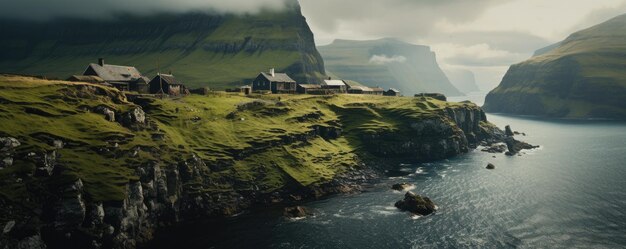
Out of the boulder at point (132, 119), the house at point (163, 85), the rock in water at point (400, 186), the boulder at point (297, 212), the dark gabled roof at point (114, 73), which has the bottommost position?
the boulder at point (297, 212)

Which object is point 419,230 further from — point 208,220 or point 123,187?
point 123,187

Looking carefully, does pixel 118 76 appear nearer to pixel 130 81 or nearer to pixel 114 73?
pixel 114 73

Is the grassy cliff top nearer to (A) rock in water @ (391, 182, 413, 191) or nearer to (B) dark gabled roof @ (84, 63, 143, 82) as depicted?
(A) rock in water @ (391, 182, 413, 191)

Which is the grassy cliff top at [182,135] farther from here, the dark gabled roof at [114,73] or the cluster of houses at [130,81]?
the dark gabled roof at [114,73]

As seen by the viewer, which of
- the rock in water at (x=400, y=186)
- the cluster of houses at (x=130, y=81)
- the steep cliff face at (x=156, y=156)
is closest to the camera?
the steep cliff face at (x=156, y=156)

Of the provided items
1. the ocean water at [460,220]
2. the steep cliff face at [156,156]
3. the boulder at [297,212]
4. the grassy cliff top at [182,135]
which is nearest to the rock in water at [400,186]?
the ocean water at [460,220]

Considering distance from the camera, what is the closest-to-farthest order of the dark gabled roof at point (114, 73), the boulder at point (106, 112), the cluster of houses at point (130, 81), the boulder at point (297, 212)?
the boulder at point (297, 212), the boulder at point (106, 112), the dark gabled roof at point (114, 73), the cluster of houses at point (130, 81)

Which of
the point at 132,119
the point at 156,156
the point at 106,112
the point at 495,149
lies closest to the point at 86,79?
the point at 106,112
